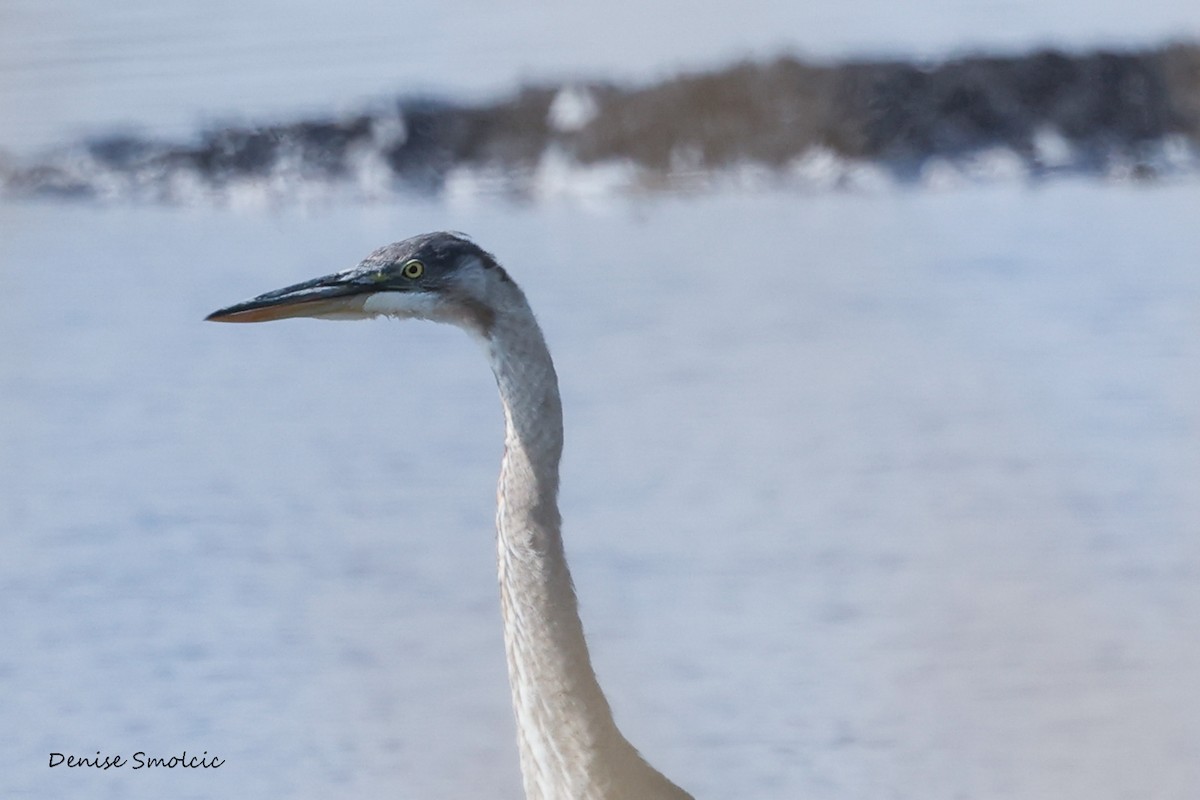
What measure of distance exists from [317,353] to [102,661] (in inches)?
170

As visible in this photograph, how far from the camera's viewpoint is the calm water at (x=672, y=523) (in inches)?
175

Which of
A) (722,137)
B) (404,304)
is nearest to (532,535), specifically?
(404,304)

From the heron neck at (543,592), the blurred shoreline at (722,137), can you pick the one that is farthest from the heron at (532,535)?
the blurred shoreline at (722,137)

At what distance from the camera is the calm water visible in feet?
14.6

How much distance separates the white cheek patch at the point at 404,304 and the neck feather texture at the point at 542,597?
103 mm

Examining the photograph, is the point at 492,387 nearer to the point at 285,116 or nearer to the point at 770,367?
the point at 770,367

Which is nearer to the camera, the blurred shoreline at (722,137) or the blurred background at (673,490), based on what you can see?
the blurred background at (673,490)

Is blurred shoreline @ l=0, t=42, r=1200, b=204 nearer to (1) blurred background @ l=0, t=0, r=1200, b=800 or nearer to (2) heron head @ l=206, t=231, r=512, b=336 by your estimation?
(1) blurred background @ l=0, t=0, r=1200, b=800

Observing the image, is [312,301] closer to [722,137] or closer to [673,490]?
[673,490]
